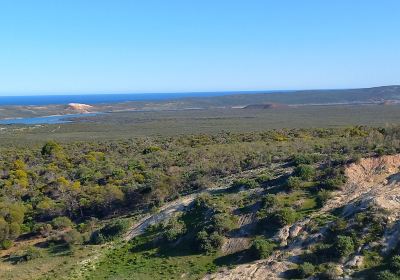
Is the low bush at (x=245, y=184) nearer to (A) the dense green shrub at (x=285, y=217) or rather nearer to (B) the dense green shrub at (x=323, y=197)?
(B) the dense green shrub at (x=323, y=197)

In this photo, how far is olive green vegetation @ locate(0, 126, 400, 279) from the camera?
19.6 meters

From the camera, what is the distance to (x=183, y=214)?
25000 millimetres

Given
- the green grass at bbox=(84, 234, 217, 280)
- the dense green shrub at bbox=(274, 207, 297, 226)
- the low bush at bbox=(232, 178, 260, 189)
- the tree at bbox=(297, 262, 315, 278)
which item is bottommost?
the green grass at bbox=(84, 234, 217, 280)

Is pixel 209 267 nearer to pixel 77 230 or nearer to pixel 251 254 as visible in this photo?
pixel 251 254

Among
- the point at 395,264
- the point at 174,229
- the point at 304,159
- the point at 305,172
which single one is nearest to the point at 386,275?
the point at 395,264

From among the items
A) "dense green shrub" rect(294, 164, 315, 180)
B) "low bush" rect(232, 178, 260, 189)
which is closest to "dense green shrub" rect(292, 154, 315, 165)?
"dense green shrub" rect(294, 164, 315, 180)

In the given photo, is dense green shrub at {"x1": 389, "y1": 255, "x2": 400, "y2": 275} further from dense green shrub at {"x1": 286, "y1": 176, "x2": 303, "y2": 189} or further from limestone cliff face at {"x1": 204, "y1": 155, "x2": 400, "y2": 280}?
dense green shrub at {"x1": 286, "y1": 176, "x2": 303, "y2": 189}

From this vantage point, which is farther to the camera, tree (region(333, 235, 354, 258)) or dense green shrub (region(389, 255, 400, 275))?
tree (region(333, 235, 354, 258))

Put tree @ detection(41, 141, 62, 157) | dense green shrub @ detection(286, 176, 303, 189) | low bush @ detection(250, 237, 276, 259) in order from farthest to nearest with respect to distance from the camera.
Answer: tree @ detection(41, 141, 62, 157)
dense green shrub @ detection(286, 176, 303, 189)
low bush @ detection(250, 237, 276, 259)

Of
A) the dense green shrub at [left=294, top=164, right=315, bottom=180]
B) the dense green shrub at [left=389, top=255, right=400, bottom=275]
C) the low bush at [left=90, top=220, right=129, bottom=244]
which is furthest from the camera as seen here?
the dense green shrub at [left=294, top=164, right=315, bottom=180]

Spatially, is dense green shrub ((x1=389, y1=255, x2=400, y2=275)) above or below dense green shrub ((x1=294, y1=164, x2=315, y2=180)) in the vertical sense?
below

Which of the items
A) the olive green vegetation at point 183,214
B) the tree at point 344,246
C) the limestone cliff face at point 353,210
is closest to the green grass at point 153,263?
the olive green vegetation at point 183,214

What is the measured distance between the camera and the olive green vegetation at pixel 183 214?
19562 mm

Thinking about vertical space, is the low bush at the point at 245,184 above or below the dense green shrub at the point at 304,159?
below
